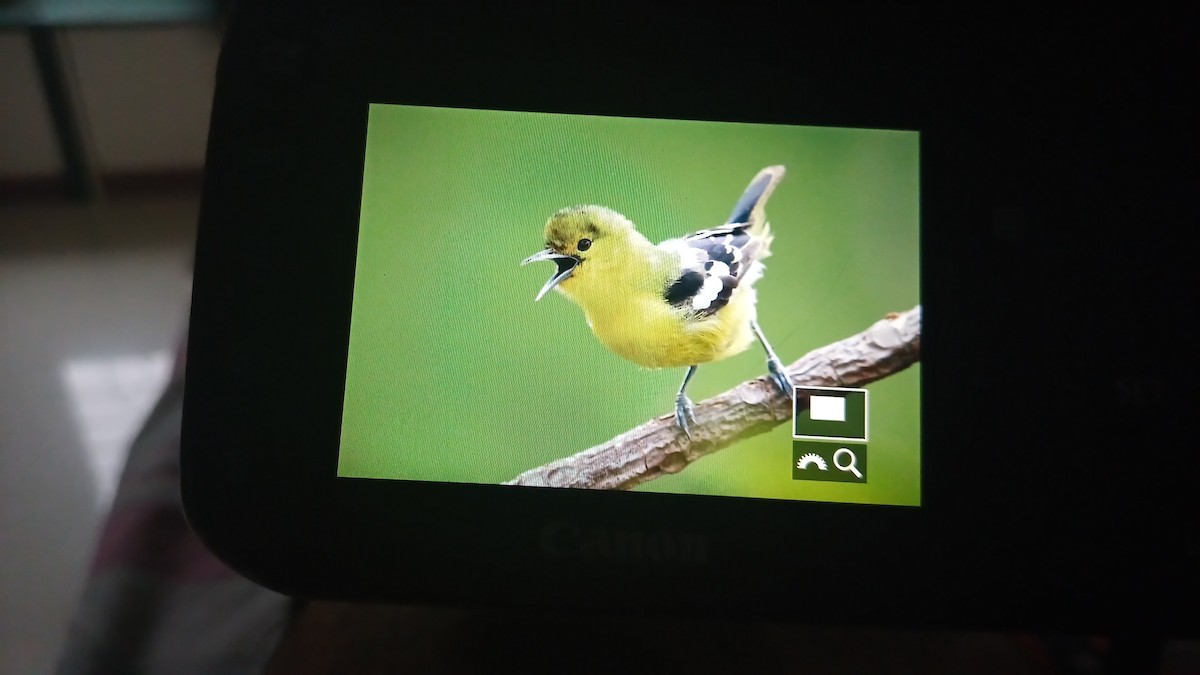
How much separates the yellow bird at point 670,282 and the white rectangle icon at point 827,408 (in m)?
0.01

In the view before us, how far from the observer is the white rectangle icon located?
386 millimetres

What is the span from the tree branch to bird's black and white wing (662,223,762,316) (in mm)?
47

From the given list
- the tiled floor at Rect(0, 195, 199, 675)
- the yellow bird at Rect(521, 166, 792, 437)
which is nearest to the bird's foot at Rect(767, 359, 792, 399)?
the yellow bird at Rect(521, 166, 792, 437)

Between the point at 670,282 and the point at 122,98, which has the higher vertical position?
the point at 122,98

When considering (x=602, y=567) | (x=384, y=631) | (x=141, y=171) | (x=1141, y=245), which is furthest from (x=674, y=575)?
(x=141, y=171)

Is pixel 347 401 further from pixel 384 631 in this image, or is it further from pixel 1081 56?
pixel 1081 56

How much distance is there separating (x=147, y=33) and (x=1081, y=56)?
0.54 meters

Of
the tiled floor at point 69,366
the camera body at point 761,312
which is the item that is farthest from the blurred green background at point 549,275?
the tiled floor at point 69,366

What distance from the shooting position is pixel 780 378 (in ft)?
1.28

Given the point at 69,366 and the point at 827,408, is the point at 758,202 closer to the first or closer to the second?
the point at 827,408

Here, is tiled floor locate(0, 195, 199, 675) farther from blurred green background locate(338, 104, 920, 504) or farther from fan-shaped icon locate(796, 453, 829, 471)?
fan-shaped icon locate(796, 453, 829, 471)

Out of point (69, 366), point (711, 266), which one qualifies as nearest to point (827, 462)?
point (711, 266)

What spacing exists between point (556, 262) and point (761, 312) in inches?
4.1

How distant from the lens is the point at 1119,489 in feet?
1.25
